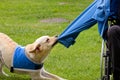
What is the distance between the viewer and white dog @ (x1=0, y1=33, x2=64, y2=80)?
6520 mm

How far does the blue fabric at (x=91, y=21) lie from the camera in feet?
19.2

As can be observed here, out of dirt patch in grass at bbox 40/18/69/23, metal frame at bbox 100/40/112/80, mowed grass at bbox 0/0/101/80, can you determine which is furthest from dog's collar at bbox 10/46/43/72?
dirt patch in grass at bbox 40/18/69/23

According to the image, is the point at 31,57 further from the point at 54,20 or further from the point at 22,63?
the point at 54,20

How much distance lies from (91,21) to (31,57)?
1128 millimetres

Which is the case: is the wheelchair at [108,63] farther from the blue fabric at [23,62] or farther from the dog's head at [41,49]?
the blue fabric at [23,62]

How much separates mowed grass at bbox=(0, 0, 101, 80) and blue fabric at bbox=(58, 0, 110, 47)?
3.81ft

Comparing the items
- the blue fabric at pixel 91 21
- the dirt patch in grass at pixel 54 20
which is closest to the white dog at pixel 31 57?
the blue fabric at pixel 91 21

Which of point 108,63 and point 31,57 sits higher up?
point 108,63

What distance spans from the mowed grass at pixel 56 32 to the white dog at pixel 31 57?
1.50 ft

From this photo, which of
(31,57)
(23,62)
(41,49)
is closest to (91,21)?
(41,49)

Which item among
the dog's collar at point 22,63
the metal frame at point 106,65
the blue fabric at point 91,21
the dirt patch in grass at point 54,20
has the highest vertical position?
the blue fabric at point 91,21

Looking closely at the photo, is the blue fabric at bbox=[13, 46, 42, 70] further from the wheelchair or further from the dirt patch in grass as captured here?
the dirt patch in grass

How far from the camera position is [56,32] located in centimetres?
1168

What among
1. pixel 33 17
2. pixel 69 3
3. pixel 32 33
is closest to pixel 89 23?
pixel 32 33
